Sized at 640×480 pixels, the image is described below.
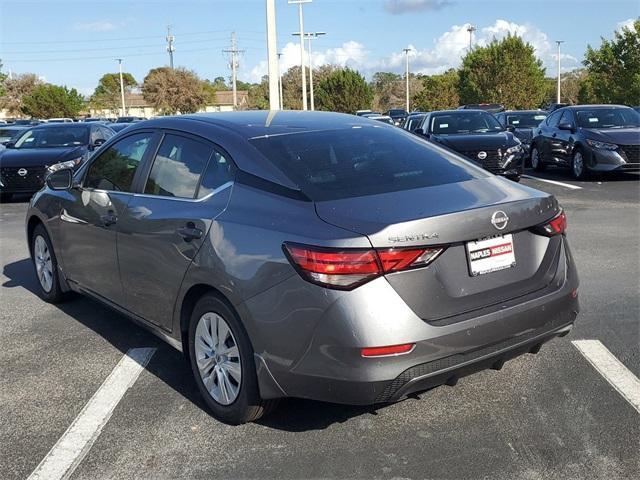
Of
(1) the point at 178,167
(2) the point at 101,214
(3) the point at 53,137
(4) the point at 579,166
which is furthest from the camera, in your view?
(3) the point at 53,137

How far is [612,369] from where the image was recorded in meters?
4.16

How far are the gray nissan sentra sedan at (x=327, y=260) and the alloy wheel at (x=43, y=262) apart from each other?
1.68 m

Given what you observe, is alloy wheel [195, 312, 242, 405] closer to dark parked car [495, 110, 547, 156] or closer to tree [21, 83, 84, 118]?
dark parked car [495, 110, 547, 156]

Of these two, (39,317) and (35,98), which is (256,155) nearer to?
(39,317)

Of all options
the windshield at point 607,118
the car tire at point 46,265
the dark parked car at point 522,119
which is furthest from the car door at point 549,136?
the car tire at point 46,265

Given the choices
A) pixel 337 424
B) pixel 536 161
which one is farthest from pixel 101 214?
pixel 536 161

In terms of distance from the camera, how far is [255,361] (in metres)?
3.28

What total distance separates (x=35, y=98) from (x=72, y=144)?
60301 millimetres

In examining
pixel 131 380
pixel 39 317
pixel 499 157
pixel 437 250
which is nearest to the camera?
pixel 437 250

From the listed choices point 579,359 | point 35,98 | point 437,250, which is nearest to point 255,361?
point 437,250

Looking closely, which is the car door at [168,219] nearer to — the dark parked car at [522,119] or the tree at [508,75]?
the dark parked car at [522,119]

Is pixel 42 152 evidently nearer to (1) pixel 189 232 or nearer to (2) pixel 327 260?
(1) pixel 189 232

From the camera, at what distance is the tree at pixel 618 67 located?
3547cm

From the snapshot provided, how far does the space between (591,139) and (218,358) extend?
1209 cm
